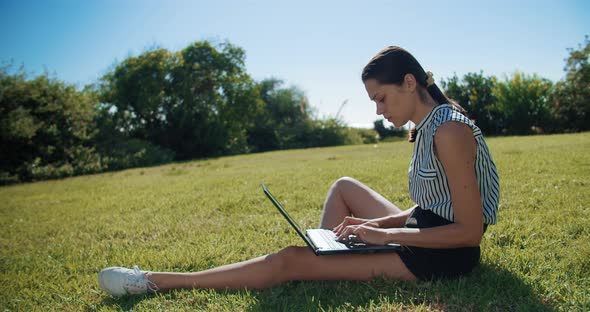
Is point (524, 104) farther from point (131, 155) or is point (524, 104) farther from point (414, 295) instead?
point (414, 295)

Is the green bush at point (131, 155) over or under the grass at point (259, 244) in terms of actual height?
over

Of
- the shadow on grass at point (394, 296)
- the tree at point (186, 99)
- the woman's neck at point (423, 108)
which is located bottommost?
the shadow on grass at point (394, 296)

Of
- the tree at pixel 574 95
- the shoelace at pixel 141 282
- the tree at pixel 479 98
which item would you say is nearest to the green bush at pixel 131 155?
the shoelace at pixel 141 282

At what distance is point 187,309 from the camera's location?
2.20m

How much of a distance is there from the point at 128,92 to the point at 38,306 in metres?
18.5

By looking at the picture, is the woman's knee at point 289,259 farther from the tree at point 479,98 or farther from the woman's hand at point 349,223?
the tree at point 479,98

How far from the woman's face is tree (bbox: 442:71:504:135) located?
76.5 ft

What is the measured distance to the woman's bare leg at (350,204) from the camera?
2.87 m

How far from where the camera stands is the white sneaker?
2422 millimetres

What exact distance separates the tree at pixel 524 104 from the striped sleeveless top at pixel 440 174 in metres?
23.5

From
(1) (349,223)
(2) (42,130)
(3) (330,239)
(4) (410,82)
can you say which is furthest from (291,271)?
(2) (42,130)

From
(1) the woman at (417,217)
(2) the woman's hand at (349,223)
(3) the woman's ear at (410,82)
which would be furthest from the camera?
(2) the woman's hand at (349,223)

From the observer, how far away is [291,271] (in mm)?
2291

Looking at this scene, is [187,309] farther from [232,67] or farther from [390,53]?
A: [232,67]
